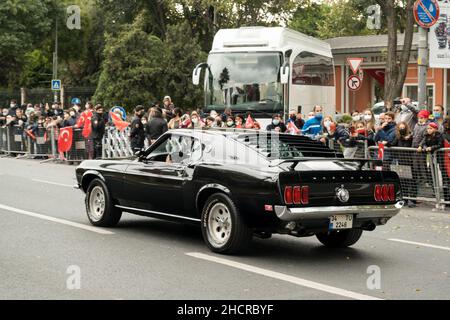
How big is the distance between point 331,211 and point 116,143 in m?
16.1

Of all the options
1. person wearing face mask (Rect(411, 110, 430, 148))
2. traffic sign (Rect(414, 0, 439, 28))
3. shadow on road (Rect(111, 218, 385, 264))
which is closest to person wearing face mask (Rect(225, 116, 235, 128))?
traffic sign (Rect(414, 0, 439, 28))

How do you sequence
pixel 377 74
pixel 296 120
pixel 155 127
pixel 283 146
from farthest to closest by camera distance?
pixel 377 74 → pixel 296 120 → pixel 155 127 → pixel 283 146

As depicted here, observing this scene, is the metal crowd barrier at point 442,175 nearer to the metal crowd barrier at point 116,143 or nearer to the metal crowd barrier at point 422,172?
the metal crowd barrier at point 422,172

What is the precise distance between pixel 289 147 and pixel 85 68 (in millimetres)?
Result: 56020

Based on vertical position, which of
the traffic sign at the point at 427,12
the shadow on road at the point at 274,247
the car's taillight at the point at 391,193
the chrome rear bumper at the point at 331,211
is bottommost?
the shadow on road at the point at 274,247

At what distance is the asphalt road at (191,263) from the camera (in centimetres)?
742

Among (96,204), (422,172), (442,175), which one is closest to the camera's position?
(96,204)

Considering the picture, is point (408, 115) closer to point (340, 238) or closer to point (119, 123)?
point (340, 238)

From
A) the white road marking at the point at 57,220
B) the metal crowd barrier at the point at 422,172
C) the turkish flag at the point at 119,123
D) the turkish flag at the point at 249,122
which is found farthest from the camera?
the turkish flag at the point at 119,123

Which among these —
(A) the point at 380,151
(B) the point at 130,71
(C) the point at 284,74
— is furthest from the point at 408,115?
(B) the point at 130,71

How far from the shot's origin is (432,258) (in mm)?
9469

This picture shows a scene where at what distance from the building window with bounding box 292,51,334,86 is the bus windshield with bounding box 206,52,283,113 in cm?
95

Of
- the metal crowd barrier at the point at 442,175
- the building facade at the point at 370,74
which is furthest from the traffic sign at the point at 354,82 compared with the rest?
the building facade at the point at 370,74

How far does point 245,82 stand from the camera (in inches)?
920
